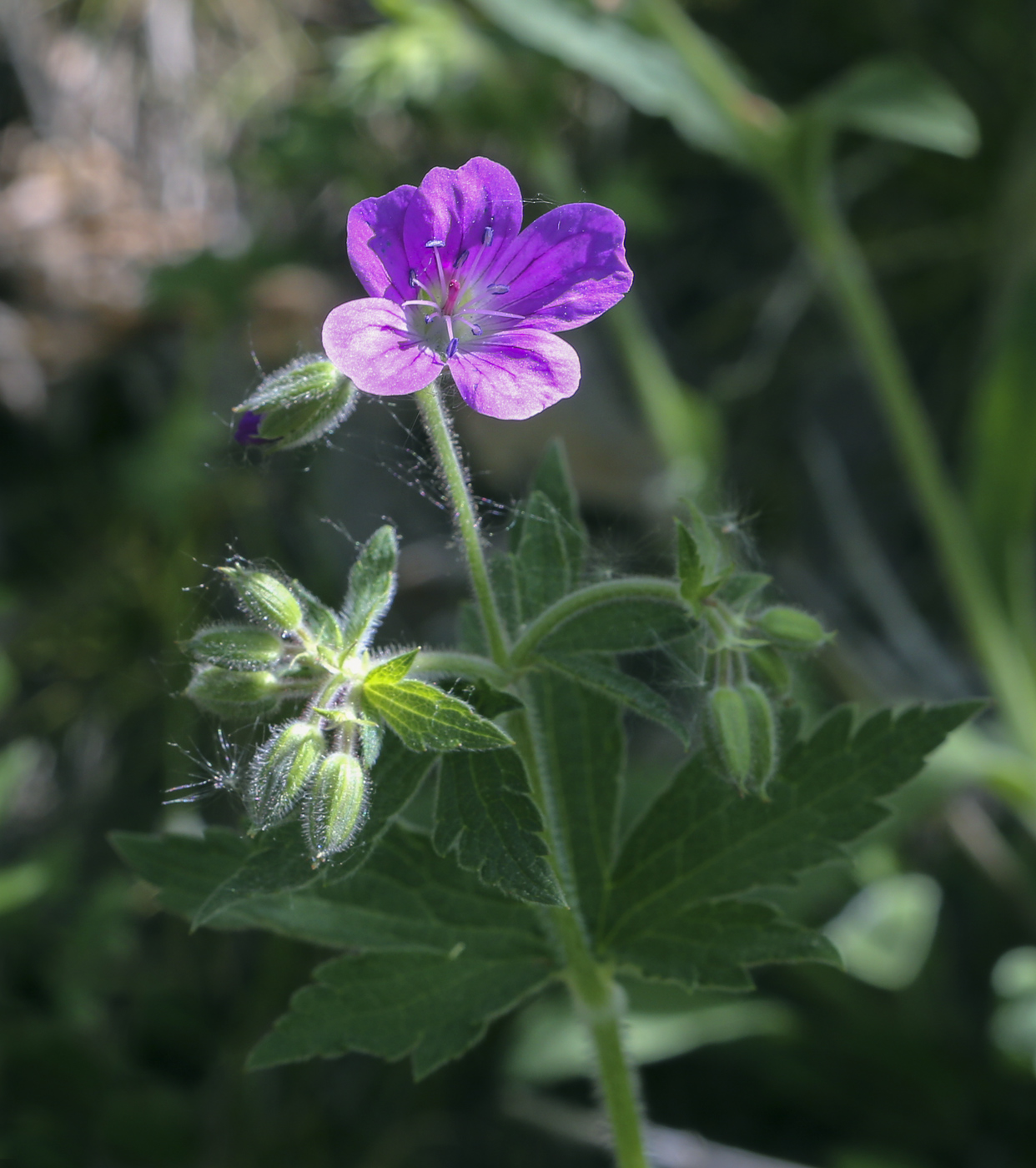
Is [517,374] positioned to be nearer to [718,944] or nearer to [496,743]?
[496,743]

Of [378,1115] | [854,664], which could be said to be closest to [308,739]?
[378,1115]

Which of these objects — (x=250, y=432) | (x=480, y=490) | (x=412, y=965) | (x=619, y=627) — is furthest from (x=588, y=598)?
(x=480, y=490)

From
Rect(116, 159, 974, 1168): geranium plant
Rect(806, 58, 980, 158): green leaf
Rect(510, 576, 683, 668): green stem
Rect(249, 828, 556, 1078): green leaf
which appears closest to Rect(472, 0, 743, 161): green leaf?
Rect(806, 58, 980, 158): green leaf

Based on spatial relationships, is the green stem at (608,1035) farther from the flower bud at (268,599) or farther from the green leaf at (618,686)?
the flower bud at (268,599)

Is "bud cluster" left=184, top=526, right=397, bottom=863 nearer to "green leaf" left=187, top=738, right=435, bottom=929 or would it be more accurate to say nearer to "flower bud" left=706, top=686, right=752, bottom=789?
"green leaf" left=187, top=738, right=435, bottom=929

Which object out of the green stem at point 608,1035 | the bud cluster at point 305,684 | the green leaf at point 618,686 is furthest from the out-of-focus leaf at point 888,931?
the bud cluster at point 305,684

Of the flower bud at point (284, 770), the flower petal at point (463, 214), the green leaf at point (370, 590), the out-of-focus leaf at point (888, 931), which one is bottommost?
the out-of-focus leaf at point (888, 931)

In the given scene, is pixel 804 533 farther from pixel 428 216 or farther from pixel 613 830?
pixel 428 216
